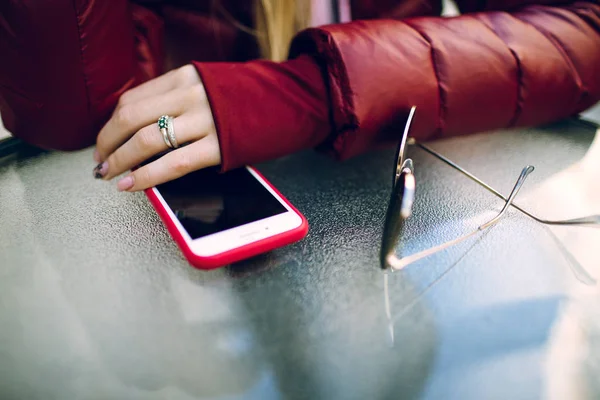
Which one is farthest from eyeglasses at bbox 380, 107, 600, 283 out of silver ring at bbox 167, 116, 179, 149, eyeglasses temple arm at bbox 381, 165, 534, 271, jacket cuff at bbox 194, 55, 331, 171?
silver ring at bbox 167, 116, 179, 149

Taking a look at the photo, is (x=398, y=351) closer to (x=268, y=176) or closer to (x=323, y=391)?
(x=323, y=391)

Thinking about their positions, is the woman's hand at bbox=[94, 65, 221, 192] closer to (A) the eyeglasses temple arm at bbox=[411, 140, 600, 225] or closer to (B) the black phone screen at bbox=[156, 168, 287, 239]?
(B) the black phone screen at bbox=[156, 168, 287, 239]

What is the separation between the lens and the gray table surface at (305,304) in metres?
0.24

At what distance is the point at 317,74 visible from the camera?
41 cm

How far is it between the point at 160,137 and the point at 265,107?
0.10 meters

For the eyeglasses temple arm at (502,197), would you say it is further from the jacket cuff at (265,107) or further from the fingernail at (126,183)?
the fingernail at (126,183)

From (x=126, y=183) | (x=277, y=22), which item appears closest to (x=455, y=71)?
(x=277, y=22)

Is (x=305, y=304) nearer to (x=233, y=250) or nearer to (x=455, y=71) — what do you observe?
(x=233, y=250)

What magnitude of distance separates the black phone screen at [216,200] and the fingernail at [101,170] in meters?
0.07

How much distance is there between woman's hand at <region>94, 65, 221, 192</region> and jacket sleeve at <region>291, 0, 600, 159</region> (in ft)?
0.43

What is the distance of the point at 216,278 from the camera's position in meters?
0.30

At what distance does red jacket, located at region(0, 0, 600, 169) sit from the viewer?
1.19 feet

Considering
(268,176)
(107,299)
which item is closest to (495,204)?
(268,176)

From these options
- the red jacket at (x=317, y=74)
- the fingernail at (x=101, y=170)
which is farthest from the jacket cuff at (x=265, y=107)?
the fingernail at (x=101, y=170)
